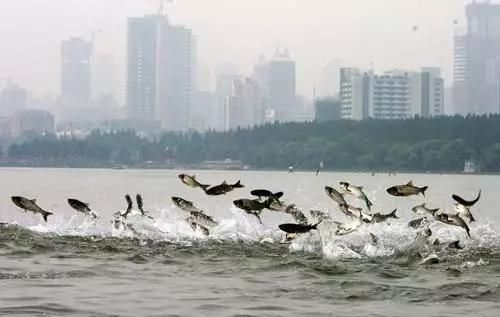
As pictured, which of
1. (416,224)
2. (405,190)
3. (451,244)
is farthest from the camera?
(416,224)

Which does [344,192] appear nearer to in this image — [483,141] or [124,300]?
[124,300]

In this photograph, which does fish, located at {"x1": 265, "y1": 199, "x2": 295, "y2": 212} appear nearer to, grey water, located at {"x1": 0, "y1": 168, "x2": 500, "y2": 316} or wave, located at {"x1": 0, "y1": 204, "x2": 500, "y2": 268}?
grey water, located at {"x1": 0, "y1": 168, "x2": 500, "y2": 316}

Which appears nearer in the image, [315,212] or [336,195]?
[336,195]

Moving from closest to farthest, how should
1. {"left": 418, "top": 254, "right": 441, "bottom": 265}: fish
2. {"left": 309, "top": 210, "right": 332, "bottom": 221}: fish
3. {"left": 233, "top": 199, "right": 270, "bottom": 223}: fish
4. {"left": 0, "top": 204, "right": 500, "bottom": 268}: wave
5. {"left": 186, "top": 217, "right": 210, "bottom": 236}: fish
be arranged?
{"left": 418, "top": 254, "right": 441, "bottom": 265}: fish
{"left": 233, "top": 199, "right": 270, "bottom": 223}: fish
{"left": 0, "top": 204, "right": 500, "bottom": 268}: wave
{"left": 309, "top": 210, "right": 332, "bottom": 221}: fish
{"left": 186, "top": 217, "right": 210, "bottom": 236}: fish

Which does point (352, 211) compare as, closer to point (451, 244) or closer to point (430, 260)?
point (430, 260)

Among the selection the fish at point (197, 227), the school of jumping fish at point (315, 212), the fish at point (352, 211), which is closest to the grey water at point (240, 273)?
the fish at point (197, 227)

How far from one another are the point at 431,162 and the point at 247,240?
15752 centimetres

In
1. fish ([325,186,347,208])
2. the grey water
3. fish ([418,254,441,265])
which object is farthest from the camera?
fish ([325,186,347,208])

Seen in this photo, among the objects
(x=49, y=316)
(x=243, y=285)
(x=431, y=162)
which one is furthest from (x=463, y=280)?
(x=431, y=162)

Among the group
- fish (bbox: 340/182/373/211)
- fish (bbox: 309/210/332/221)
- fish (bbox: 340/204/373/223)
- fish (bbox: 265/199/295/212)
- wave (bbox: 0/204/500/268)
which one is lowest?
wave (bbox: 0/204/500/268)

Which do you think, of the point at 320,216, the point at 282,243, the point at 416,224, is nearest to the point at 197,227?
the point at 282,243

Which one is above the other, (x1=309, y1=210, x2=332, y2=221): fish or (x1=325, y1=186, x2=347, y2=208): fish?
(x1=325, y1=186, x2=347, y2=208): fish

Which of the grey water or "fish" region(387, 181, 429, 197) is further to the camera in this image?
"fish" region(387, 181, 429, 197)

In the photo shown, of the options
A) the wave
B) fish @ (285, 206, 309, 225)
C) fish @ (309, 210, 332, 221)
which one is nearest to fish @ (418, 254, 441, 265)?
the wave
